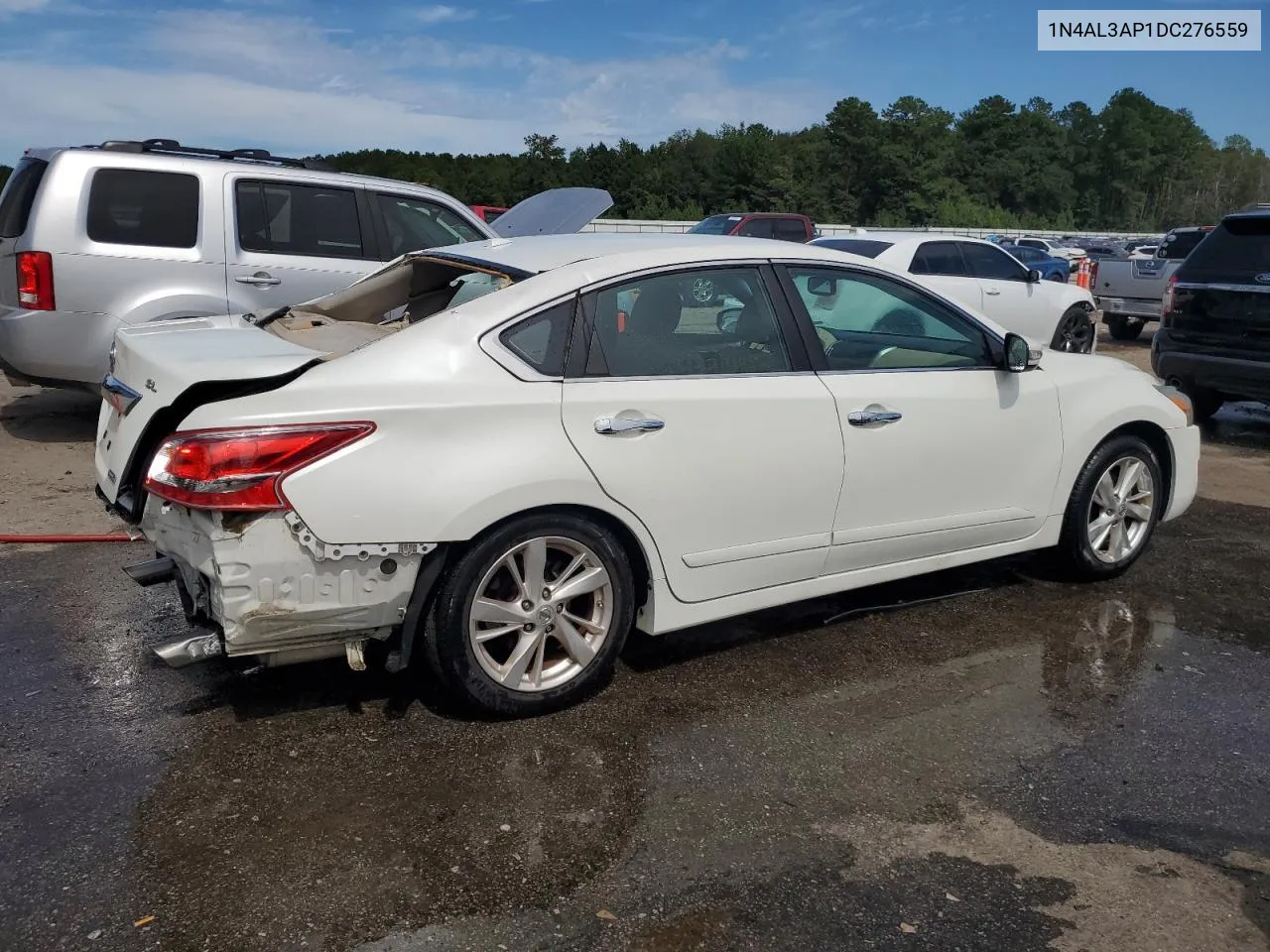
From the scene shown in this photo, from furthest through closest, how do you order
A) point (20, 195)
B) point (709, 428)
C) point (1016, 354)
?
point (20, 195) → point (1016, 354) → point (709, 428)

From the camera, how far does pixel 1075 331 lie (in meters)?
13.1

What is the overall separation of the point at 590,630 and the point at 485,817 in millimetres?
845

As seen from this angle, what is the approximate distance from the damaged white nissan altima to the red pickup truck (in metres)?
16.3

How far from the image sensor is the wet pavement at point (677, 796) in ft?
8.96

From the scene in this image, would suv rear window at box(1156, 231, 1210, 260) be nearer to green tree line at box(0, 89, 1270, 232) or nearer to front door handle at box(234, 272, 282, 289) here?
front door handle at box(234, 272, 282, 289)

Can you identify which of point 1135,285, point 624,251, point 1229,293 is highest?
point 1135,285

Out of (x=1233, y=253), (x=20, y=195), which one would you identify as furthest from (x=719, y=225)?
(x=20, y=195)

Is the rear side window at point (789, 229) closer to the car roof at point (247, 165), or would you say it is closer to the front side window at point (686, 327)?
the car roof at point (247, 165)

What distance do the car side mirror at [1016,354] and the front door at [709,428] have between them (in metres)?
1.02

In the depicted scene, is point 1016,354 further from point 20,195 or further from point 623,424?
point 20,195

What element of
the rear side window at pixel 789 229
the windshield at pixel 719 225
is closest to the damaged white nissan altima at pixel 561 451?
the windshield at pixel 719 225

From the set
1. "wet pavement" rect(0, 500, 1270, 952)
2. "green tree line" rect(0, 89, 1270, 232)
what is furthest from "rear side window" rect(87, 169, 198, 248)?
"green tree line" rect(0, 89, 1270, 232)

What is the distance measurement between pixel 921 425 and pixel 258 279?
5034mm

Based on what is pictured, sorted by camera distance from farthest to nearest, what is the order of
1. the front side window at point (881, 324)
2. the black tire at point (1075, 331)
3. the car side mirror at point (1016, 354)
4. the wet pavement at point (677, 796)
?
the black tire at point (1075, 331), the car side mirror at point (1016, 354), the front side window at point (881, 324), the wet pavement at point (677, 796)
